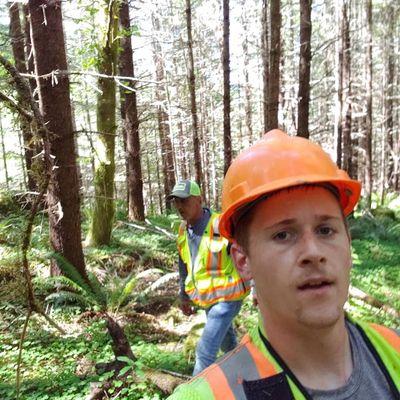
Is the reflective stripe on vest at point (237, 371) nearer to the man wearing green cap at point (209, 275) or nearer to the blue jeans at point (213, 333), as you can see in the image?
the man wearing green cap at point (209, 275)

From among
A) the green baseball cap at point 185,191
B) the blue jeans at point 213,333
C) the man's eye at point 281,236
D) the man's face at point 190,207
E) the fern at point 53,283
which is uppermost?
the green baseball cap at point 185,191

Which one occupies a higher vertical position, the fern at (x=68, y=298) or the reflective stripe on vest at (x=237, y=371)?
the reflective stripe on vest at (x=237, y=371)

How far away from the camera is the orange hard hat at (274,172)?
4.56ft

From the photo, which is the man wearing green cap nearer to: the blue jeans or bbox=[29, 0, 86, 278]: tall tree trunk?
the blue jeans

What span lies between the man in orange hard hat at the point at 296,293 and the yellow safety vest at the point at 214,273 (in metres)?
2.74

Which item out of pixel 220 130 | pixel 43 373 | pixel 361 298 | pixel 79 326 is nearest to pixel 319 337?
pixel 43 373

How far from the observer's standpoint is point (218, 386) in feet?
4.00

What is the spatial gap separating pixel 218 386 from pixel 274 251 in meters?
0.43

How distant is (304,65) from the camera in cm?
1007

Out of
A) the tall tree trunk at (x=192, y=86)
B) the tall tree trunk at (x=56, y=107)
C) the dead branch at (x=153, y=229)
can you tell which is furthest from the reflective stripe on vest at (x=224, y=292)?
the tall tree trunk at (x=192, y=86)

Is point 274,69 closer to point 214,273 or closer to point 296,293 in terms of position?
point 214,273

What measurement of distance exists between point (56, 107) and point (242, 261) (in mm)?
5701

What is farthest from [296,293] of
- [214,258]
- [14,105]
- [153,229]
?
[153,229]

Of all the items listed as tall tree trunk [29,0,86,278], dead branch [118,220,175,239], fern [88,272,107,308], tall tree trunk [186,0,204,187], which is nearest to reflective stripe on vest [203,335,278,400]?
tall tree trunk [29,0,86,278]
